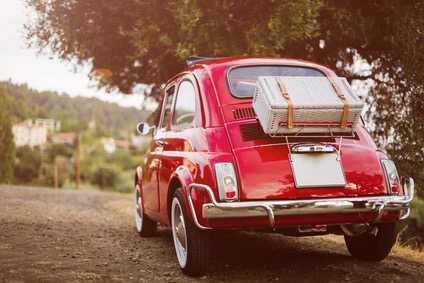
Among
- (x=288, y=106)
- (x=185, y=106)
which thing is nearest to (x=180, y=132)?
(x=185, y=106)

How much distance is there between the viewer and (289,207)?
4.07 metres

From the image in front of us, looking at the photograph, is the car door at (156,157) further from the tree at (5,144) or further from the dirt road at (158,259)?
the tree at (5,144)

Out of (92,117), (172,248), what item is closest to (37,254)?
(172,248)

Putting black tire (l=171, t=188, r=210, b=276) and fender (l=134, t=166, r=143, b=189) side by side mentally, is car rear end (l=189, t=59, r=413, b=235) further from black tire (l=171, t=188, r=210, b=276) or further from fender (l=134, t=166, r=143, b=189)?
fender (l=134, t=166, r=143, b=189)

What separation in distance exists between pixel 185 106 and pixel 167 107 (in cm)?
89

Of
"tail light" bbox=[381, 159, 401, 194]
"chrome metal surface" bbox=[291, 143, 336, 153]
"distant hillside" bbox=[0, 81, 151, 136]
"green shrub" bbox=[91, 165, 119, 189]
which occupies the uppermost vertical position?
"distant hillside" bbox=[0, 81, 151, 136]

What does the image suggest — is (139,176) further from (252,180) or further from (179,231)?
(252,180)

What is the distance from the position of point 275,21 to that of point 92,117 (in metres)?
107

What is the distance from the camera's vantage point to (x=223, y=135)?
Result: 14.6ft

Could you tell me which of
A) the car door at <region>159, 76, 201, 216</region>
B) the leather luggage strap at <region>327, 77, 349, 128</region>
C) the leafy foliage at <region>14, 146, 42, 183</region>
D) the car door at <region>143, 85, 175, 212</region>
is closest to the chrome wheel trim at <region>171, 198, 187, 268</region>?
the car door at <region>159, 76, 201, 216</region>

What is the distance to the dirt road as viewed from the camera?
4.55 meters

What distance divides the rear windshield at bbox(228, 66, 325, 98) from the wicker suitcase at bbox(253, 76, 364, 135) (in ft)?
1.24

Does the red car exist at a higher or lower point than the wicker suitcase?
lower

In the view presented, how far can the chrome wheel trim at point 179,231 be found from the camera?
472 centimetres
